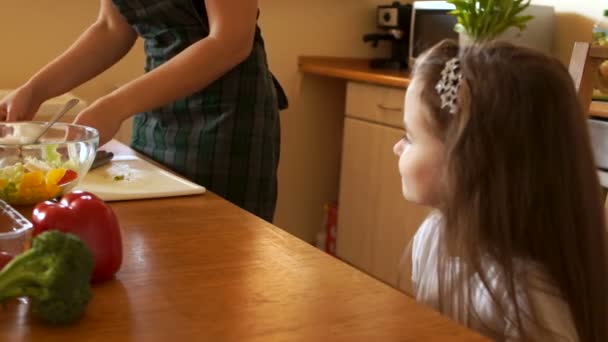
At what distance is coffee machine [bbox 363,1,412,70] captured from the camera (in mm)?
2943

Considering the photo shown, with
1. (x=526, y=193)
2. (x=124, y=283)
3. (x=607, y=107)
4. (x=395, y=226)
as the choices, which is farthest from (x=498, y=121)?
(x=395, y=226)

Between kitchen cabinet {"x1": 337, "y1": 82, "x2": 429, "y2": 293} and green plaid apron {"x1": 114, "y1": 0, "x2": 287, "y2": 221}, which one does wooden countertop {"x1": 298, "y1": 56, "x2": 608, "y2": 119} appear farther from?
green plaid apron {"x1": 114, "y1": 0, "x2": 287, "y2": 221}

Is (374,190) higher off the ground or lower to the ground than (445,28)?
lower

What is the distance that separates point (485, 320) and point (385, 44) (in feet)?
7.96

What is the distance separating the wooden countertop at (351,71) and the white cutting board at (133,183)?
4.29 feet

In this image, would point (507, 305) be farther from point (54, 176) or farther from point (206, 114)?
point (206, 114)

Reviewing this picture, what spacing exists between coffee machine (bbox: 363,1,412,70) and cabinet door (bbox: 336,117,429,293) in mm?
321

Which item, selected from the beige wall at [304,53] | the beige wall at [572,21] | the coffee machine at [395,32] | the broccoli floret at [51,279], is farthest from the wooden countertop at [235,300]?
the coffee machine at [395,32]

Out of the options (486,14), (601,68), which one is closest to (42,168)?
(601,68)

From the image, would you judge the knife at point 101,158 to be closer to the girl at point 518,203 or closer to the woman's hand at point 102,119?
the woman's hand at point 102,119

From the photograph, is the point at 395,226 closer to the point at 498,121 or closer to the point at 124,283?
the point at 498,121

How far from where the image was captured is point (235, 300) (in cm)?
67

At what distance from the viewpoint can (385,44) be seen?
3156mm

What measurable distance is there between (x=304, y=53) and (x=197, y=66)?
1856 millimetres
